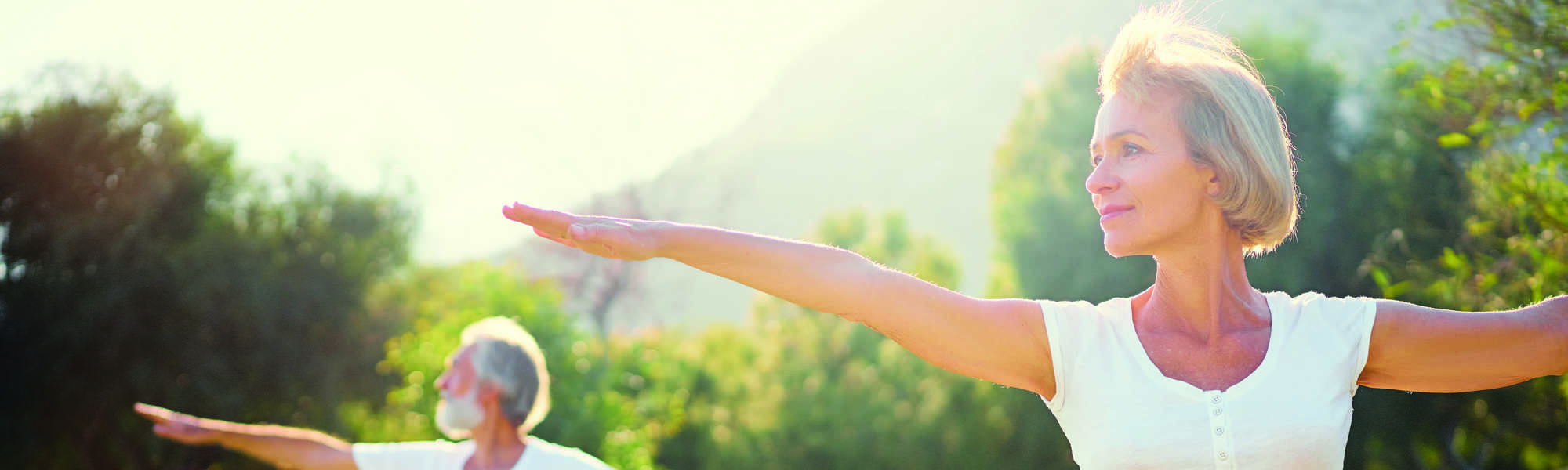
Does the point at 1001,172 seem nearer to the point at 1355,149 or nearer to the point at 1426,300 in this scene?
the point at 1355,149

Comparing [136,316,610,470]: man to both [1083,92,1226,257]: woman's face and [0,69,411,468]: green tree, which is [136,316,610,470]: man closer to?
[1083,92,1226,257]: woman's face

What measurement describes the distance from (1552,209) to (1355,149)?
2370cm

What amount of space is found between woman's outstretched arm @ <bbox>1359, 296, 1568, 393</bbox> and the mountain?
7366cm

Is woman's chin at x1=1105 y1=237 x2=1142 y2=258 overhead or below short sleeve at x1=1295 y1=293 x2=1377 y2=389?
overhead

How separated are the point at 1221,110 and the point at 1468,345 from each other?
0.62 m

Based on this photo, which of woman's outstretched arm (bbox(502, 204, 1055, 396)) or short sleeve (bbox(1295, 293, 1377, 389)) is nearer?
woman's outstretched arm (bbox(502, 204, 1055, 396))

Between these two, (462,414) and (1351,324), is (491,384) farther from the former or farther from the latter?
(1351,324)

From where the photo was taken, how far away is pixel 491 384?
5062mm

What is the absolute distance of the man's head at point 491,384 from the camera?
16.5 ft

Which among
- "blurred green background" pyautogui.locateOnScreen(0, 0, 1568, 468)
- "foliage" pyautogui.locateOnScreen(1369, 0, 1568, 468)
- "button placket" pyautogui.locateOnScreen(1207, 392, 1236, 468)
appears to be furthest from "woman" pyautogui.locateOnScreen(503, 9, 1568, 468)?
"blurred green background" pyautogui.locateOnScreen(0, 0, 1568, 468)

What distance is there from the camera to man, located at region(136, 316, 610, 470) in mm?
4707

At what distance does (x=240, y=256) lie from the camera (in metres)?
20.9

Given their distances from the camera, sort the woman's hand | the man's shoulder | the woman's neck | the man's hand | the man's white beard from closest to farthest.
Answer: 1. the woman's hand
2. the woman's neck
3. the man's hand
4. the man's shoulder
5. the man's white beard

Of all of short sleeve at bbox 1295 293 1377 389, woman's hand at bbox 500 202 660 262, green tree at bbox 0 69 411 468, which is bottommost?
short sleeve at bbox 1295 293 1377 389
